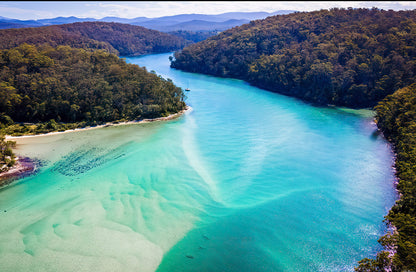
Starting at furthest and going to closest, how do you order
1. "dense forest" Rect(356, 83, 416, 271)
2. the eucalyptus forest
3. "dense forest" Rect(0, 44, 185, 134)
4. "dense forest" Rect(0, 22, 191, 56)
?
1. "dense forest" Rect(0, 22, 191, 56)
2. "dense forest" Rect(0, 44, 185, 134)
3. the eucalyptus forest
4. "dense forest" Rect(356, 83, 416, 271)

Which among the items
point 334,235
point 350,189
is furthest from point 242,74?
point 334,235

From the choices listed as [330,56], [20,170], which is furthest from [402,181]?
[330,56]

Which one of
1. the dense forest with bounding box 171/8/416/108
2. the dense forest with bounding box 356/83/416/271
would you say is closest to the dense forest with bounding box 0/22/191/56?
the dense forest with bounding box 171/8/416/108

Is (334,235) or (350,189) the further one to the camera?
(350,189)

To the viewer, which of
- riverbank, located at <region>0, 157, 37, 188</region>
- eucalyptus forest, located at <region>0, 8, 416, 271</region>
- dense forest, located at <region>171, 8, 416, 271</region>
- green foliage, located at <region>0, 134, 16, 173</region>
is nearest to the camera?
riverbank, located at <region>0, 157, 37, 188</region>

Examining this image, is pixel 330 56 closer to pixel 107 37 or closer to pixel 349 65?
pixel 349 65

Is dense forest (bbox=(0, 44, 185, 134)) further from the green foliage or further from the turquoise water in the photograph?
the green foliage

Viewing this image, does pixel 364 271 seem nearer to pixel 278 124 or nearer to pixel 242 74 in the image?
pixel 278 124

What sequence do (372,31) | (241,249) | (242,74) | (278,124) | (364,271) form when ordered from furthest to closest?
(242,74) < (372,31) < (278,124) < (241,249) < (364,271)
